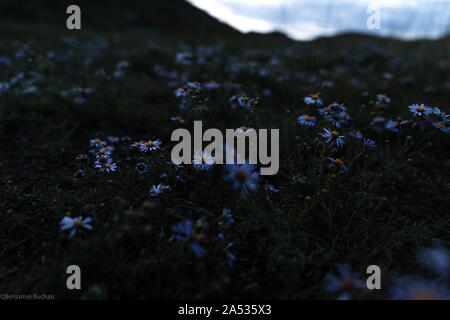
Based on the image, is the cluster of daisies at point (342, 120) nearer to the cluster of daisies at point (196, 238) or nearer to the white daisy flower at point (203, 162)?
the white daisy flower at point (203, 162)

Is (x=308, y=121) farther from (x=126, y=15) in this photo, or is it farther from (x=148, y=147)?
(x=126, y=15)

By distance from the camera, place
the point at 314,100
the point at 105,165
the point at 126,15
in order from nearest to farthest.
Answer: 1. the point at 105,165
2. the point at 314,100
3. the point at 126,15

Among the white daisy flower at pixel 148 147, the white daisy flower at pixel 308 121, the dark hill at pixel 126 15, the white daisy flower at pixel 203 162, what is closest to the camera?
the white daisy flower at pixel 203 162

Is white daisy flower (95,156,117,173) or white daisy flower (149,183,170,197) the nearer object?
white daisy flower (149,183,170,197)

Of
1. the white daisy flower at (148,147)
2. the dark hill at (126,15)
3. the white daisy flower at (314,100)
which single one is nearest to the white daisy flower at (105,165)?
the white daisy flower at (148,147)

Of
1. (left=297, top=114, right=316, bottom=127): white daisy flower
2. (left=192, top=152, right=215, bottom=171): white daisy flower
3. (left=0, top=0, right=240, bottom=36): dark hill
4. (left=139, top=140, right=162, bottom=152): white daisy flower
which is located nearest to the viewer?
(left=192, top=152, right=215, bottom=171): white daisy flower

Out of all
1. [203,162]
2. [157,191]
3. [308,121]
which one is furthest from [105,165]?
[308,121]

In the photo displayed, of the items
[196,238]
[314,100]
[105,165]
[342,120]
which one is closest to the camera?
[196,238]

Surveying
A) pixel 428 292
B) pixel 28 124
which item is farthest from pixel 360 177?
pixel 28 124

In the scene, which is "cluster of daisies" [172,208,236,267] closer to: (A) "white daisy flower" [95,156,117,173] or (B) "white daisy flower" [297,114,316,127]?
(A) "white daisy flower" [95,156,117,173]

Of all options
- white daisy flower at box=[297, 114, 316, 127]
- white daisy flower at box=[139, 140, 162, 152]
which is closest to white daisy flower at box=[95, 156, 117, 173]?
white daisy flower at box=[139, 140, 162, 152]

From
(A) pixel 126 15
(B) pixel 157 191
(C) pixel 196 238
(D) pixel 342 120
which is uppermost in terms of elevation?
(A) pixel 126 15

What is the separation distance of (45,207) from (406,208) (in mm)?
2377
